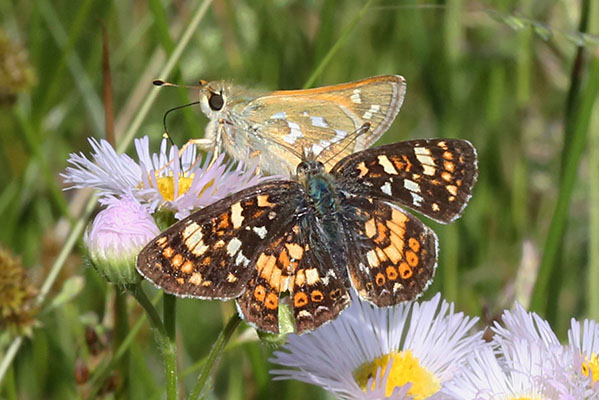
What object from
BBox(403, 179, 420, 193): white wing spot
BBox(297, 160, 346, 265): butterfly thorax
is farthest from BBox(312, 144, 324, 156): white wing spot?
BBox(403, 179, 420, 193): white wing spot

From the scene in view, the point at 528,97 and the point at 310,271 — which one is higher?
the point at 528,97

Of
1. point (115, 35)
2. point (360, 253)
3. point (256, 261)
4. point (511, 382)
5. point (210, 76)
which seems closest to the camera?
point (511, 382)

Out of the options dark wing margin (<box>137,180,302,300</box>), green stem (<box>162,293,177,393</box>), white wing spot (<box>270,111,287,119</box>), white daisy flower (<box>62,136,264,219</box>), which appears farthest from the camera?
white wing spot (<box>270,111,287,119</box>)

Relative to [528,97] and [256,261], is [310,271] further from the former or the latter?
[528,97]

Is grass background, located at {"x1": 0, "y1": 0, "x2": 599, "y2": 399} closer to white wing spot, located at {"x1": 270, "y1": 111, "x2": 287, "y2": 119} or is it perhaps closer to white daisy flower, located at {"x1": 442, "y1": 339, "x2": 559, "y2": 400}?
white wing spot, located at {"x1": 270, "y1": 111, "x2": 287, "y2": 119}

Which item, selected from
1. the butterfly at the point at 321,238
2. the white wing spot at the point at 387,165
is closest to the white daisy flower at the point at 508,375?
the butterfly at the point at 321,238

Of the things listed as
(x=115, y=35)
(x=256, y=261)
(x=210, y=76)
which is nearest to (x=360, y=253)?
(x=256, y=261)

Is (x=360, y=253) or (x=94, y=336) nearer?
(x=360, y=253)
